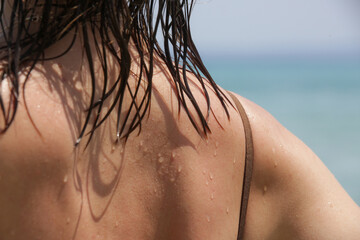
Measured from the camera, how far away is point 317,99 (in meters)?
21.2

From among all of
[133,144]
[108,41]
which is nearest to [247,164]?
[133,144]

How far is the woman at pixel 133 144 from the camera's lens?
2.64ft

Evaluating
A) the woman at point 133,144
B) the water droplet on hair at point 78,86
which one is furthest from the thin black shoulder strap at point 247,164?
the water droplet on hair at point 78,86

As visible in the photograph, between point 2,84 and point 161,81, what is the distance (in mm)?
288

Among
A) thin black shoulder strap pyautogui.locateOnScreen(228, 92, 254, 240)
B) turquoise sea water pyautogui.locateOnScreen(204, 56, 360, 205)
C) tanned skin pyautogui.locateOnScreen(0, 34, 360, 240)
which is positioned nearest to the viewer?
tanned skin pyautogui.locateOnScreen(0, 34, 360, 240)

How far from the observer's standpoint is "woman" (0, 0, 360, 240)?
0.80 m

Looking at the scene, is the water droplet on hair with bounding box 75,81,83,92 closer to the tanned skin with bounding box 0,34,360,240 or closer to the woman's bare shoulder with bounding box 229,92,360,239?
the tanned skin with bounding box 0,34,360,240

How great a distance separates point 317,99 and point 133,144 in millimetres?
21090

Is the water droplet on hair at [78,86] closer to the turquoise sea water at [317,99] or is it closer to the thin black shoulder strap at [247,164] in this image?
the thin black shoulder strap at [247,164]

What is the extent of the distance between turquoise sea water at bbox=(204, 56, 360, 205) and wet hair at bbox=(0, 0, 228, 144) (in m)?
8.74

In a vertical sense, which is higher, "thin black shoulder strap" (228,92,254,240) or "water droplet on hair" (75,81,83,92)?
"water droplet on hair" (75,81,83,92)

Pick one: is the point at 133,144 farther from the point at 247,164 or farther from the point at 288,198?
the point at 288,198

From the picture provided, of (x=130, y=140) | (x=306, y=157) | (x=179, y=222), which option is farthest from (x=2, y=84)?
(x=306, y=157)

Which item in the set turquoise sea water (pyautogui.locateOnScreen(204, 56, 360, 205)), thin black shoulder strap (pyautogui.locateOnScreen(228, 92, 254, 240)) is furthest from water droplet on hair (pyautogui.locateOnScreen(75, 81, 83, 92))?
turquoise sea water (pyautogui.locateOnScreen(204, 56, 360, 205))
